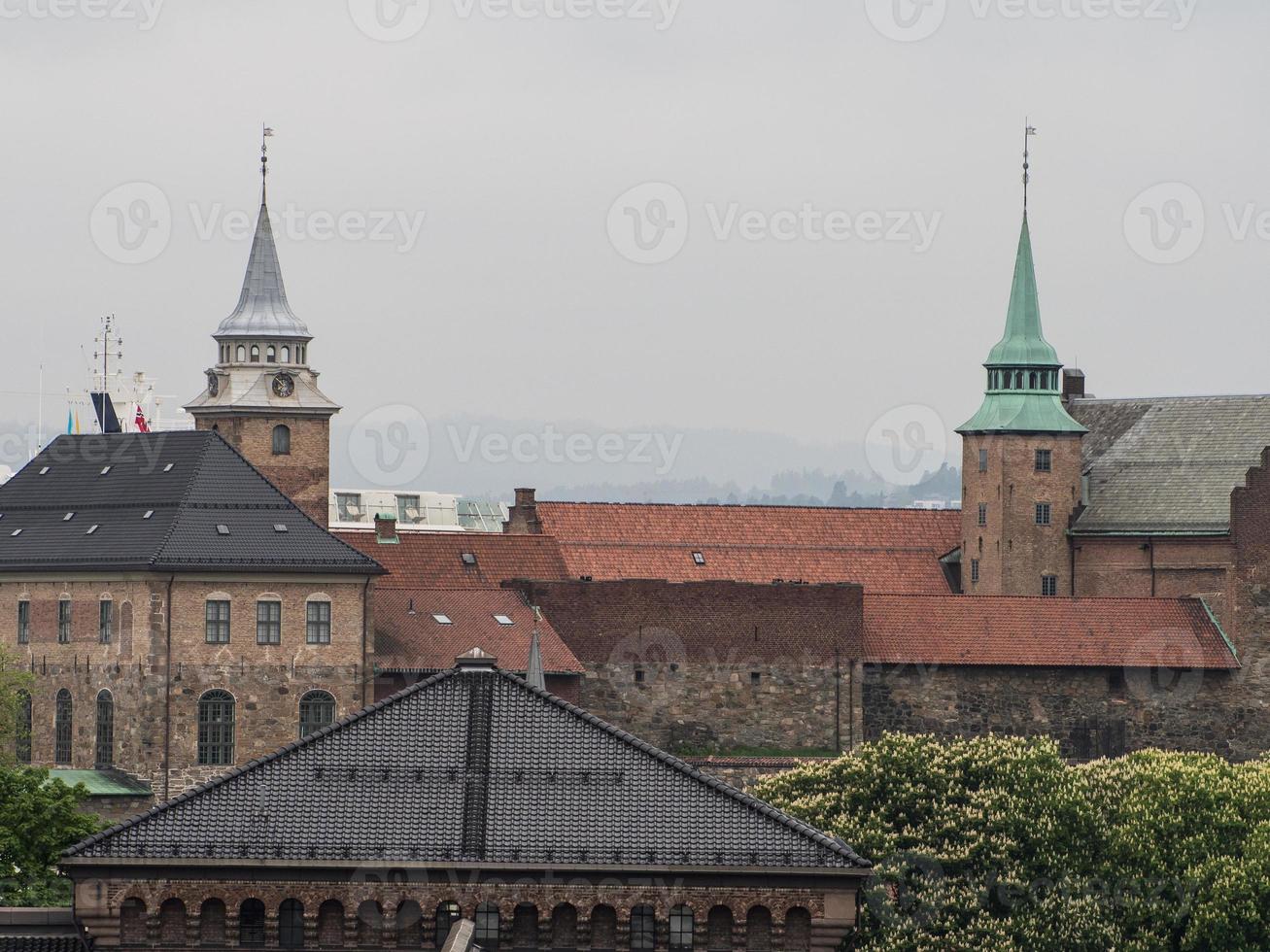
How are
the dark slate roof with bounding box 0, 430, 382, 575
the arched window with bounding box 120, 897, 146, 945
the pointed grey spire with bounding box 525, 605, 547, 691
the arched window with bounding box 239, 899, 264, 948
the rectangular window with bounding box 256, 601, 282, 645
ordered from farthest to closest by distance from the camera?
the dark slate roof with bounding box 0, 430, 382, 575
the rectangular window with bounding box 256, 601, 282, 645
the pointed grey spire with bounding box 525, 605, 547, 691
the arched window with bounding box 239, 899, 264, 948
the arched window with bounding box 120, 897, 146, 945

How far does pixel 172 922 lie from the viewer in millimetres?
67812

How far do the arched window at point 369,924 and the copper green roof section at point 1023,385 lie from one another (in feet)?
240

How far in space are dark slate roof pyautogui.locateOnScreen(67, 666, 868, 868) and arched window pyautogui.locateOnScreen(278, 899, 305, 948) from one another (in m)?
0.84

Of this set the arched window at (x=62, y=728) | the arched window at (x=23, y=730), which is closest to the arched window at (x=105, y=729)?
the arched window at (x=62, y=728)

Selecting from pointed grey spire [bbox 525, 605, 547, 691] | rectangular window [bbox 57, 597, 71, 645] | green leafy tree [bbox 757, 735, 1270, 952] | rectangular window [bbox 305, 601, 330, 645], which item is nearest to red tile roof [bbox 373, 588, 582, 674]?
pointed grey spire [bbox 525, 605, 547, 691]

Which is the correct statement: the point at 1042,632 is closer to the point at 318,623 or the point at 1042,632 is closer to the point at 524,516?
the point at 524,516

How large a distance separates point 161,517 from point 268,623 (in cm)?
482

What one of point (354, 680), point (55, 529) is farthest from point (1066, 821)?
point (55, 529)

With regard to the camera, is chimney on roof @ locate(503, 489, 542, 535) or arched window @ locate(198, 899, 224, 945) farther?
chimney on roof @ locate(503, 489, 542, 535)

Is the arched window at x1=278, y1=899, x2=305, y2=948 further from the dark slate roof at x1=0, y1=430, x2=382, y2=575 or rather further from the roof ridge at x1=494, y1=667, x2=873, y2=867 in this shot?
the dark slate roof at x1=0, y1=430, x2=382, y2=575

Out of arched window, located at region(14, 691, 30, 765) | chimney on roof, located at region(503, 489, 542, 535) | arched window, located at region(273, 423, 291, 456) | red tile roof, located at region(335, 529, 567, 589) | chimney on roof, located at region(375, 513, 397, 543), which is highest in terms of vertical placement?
arched window, located at region(273, 423, 291, 456)

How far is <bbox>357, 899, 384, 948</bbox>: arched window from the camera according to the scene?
67.8m

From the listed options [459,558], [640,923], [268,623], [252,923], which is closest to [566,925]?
[640,923]

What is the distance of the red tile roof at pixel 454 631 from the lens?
381ft
